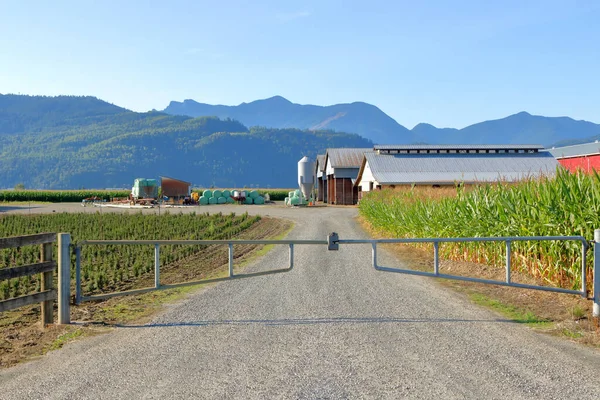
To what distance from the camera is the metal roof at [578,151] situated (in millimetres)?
52250

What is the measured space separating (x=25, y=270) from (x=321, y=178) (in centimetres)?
7084

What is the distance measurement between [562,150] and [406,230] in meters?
48.2

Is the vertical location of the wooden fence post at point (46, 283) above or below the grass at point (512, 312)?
above

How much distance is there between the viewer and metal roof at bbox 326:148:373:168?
2653 inches

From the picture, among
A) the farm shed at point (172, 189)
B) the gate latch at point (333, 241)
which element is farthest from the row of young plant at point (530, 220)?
the farm shed at point (172, 189)

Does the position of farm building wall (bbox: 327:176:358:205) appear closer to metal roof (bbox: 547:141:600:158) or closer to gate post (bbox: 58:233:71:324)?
metal roof (bbox: 547:141:600:158)

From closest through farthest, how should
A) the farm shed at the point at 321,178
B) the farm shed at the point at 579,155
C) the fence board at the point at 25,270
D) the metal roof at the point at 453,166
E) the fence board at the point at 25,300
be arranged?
1. the fence board at the point at 25,300
2. the fence board at the point at 25,270
3. the farm shed at the point at 579,155
4. the metal roof at the point at 453,166
5. the farm shed at the point at 321,178

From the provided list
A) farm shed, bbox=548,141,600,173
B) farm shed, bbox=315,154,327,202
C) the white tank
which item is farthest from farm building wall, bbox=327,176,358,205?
farm shed, bbox=548,141,600,173

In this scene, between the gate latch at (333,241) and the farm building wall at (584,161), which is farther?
the farm building wall at (584,161)

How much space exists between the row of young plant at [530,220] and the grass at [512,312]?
4.75 feet

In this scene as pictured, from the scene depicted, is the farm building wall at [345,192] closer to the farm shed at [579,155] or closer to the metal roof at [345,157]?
the metal roof at [345,157]

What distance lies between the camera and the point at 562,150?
62.2m

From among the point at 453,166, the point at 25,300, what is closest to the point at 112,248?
the point at 25,300

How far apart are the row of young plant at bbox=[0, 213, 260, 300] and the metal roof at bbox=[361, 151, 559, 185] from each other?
20908mm
